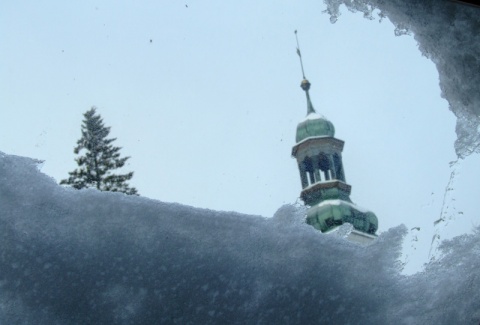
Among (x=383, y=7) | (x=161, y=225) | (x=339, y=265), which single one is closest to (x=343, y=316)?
(x=339, y=265)

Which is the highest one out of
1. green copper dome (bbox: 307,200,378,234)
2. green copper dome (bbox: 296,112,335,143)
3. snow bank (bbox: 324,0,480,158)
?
green copper dome (bbox: 296,112,335,143)

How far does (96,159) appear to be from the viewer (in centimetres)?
1493

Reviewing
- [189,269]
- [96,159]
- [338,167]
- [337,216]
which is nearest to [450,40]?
[189,269]

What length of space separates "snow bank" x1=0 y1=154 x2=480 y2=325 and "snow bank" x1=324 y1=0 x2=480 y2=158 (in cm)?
93

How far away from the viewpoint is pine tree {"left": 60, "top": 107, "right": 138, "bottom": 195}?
1448 cm

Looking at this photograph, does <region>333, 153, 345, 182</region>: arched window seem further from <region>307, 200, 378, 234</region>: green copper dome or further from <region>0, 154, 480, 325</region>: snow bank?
<region>0, 154, 480, 325</region>: snow bank

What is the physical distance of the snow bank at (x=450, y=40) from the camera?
3.79 metres

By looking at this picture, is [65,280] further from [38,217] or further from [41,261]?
[38,217]

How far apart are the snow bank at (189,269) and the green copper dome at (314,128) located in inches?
721

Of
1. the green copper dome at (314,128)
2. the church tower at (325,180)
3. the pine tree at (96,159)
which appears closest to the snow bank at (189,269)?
the pine tree at (96,159)

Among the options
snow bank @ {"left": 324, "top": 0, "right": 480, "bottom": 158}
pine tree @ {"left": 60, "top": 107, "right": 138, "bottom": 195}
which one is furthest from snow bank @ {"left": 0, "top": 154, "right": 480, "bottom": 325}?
pine tree @ {"left": 60, "top": 107, "right": 138, "bottom": 195}

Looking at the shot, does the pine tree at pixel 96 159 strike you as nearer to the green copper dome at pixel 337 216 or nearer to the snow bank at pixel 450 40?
the green copper dome at pixel 337 216

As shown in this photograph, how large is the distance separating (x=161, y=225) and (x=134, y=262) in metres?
0.32

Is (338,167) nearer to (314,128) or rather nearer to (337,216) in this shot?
(314,128)
